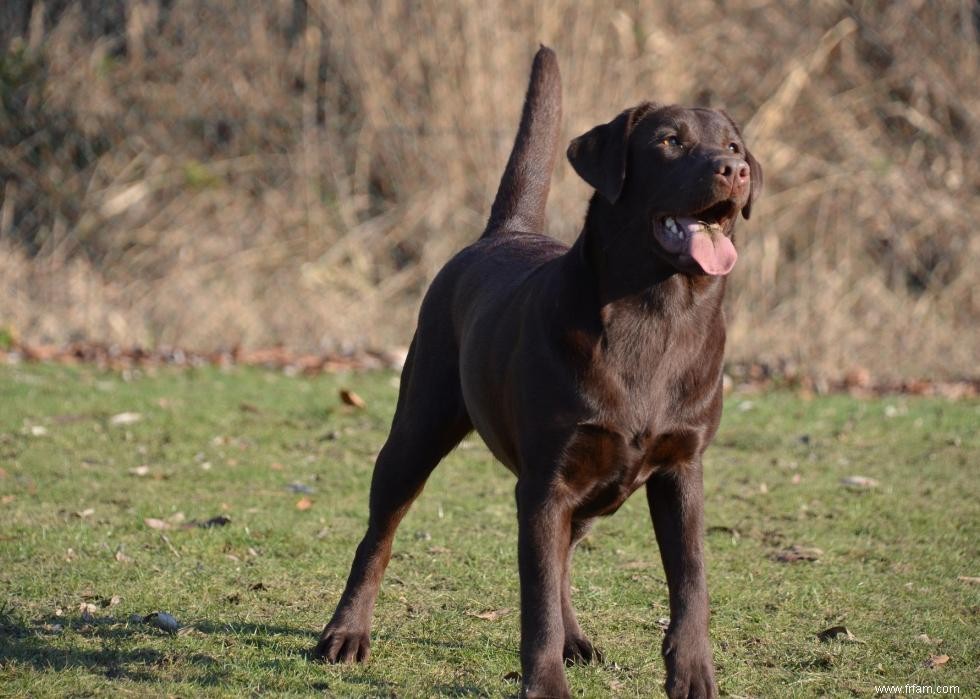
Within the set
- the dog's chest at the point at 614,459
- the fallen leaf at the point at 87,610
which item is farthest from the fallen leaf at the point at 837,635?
the fallen leaf at the point at 87,610

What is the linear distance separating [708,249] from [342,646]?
1.55m

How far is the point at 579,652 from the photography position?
381cm

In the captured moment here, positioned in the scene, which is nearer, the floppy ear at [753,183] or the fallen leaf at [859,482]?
the floppy ear at [753,183]

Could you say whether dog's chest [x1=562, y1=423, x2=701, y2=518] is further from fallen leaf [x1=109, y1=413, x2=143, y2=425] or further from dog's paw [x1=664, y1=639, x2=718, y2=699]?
fallen leaf [x1=109, y1=413, x2=143, y2=425]

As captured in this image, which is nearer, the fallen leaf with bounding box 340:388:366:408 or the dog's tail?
the dog's tail

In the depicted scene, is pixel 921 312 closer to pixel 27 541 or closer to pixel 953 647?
pixel 953 647

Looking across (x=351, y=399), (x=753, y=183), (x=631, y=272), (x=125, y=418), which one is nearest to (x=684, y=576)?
(x=631, y=272)

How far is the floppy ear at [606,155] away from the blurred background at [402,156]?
5983mm

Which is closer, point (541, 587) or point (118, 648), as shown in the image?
point (541, 587)

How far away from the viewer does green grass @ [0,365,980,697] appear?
12.1 ft

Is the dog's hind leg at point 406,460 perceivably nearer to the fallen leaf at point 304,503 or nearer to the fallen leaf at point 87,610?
the fallen leaf at point 87,610

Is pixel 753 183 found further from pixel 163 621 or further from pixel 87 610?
pixel 87 610

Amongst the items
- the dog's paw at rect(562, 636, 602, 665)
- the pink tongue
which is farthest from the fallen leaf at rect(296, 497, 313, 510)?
the pink tongue

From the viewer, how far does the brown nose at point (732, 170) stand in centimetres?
319
